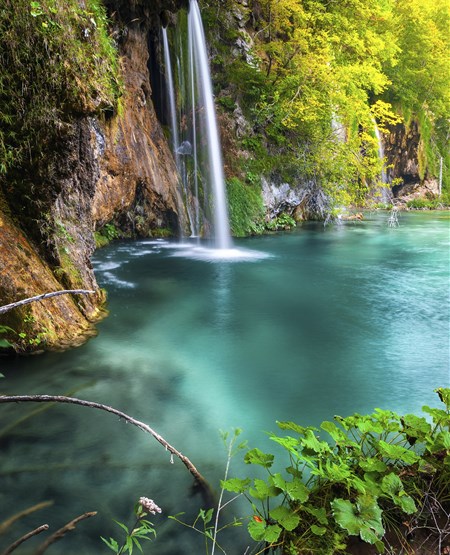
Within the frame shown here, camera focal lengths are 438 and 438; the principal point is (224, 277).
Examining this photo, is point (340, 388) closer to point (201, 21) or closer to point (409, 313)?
point (409, 313)

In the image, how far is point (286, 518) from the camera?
1.89 m

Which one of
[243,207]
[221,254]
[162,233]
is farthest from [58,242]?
[243,207]

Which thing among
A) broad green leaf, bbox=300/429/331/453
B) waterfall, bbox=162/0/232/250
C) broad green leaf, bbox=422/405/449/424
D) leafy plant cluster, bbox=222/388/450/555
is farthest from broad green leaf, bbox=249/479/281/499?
waterfall, bbox=162/0/232/250

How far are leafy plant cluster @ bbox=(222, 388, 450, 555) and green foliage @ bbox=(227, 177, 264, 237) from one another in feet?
40.0

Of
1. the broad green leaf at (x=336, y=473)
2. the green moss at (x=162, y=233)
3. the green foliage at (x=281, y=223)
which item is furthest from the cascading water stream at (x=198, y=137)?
the broad green leaf at (x=336, y=473)

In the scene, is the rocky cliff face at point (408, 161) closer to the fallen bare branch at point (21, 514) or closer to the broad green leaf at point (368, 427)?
the broad green leaf at point (368, 427)

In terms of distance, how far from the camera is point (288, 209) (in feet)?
54.4

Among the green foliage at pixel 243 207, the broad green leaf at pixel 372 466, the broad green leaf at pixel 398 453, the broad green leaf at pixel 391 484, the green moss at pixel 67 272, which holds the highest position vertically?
the green foliage at pixel 243 207

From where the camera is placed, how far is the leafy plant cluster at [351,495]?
5.97ft

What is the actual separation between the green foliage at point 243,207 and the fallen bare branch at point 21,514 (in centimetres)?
1206

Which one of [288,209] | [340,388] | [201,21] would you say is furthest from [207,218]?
[340,388]

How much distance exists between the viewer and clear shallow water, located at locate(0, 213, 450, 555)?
2.69m

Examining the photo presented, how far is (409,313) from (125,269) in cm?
563

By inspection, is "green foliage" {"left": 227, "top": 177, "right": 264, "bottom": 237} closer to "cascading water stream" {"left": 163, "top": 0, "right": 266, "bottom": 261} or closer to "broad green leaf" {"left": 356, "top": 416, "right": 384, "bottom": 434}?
"cascading water stream" {"left": 163, "top": 0, "right": 266, "bottom": 261}
